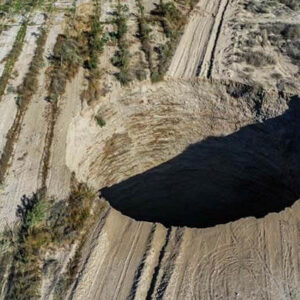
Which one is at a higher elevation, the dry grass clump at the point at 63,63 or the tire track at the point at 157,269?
the dry grass clump at the point at 63,63

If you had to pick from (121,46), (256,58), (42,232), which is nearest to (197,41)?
(256,58)

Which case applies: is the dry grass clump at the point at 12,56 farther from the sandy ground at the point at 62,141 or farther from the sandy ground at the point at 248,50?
the sandy ground at the point at 248,50

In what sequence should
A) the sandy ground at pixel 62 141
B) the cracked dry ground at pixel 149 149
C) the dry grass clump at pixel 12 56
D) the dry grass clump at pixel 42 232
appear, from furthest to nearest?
the dry grass clump at pixel 12 56 → the sandy ground at pixel 62 141 → the cracked dry ground at pixel 149 149 → the dry grass clump at pixel 42 232

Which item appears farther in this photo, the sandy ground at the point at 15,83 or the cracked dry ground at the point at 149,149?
the sandy ground at the point at 15,83

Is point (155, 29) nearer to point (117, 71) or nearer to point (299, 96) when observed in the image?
point (117, 71)

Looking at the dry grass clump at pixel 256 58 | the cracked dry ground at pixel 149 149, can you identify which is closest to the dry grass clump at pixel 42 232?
the cracked dry ground at pixel 149 149

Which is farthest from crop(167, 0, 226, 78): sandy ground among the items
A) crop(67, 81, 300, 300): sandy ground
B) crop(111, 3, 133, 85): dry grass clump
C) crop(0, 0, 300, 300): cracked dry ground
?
crop(67, 81, 300, 300): sandy ground

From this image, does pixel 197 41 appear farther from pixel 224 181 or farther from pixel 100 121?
pixel 224 181
